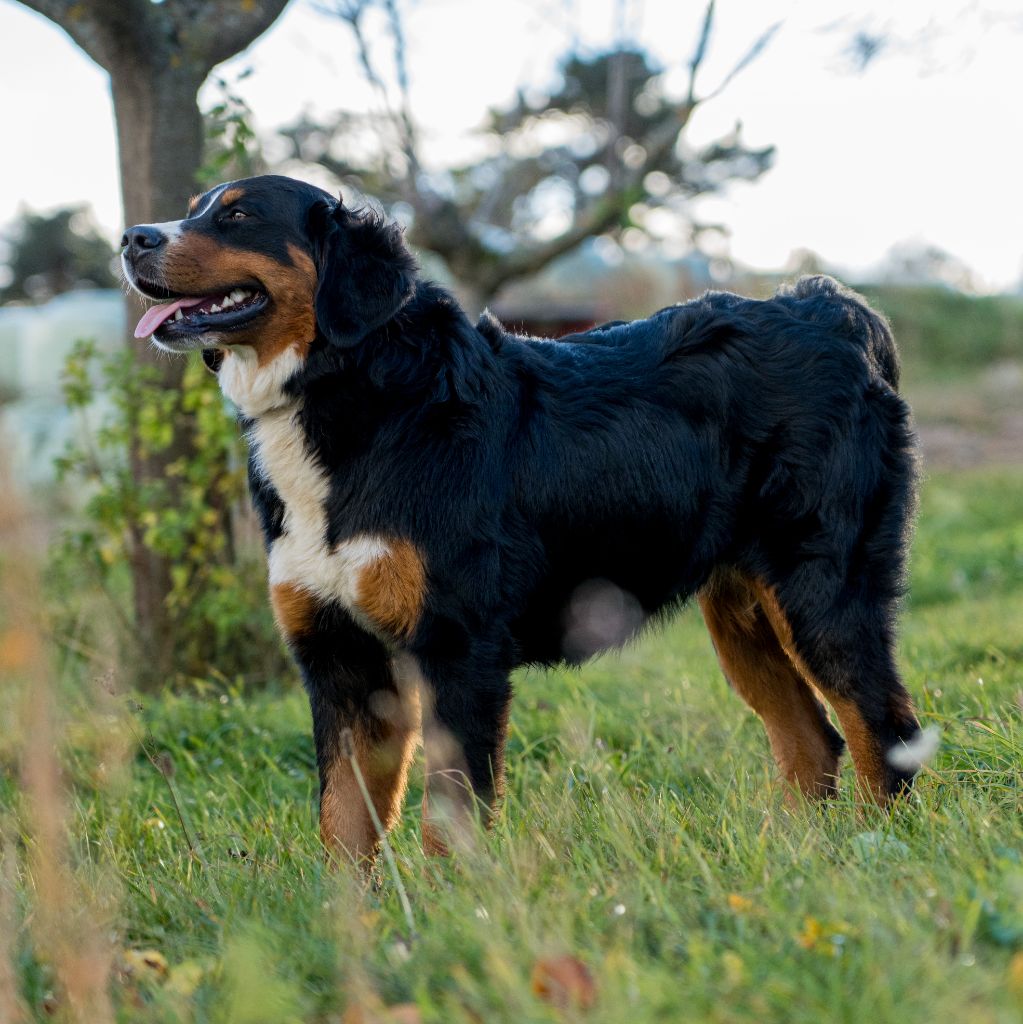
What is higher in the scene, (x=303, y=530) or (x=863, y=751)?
(x=303, y=530)

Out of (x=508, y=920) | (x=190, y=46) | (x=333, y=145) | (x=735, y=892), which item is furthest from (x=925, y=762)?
(x=333, y=145)

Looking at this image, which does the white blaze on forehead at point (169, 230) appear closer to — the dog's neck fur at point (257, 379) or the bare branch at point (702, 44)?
the dog's neck fur at point (257, 379)

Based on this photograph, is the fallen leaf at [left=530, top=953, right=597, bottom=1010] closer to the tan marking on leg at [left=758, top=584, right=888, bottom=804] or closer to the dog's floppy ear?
the tan marking on leg at [left=758, top=584, right=888, bottom=804]

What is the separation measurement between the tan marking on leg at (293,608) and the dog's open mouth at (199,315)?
0.79m

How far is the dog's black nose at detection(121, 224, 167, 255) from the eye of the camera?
3.46 meters

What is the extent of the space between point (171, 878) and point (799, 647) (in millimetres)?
2044

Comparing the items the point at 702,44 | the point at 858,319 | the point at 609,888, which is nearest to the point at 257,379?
the point at 609,888

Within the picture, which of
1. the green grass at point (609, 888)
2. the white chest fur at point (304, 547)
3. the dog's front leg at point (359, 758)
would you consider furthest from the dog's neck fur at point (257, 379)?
the green grass at point (609, 888)

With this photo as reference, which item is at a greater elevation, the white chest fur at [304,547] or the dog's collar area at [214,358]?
the dog's collar area at [214,358]

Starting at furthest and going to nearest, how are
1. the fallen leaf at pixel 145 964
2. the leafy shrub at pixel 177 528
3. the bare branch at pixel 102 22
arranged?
the leafy shrub at pixel 177 528 < the bare branch at pixel 102 22 < the fallen leaf at pixel 145 964

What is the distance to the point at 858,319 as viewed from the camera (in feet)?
13.3

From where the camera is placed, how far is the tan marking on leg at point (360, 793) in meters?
3.48

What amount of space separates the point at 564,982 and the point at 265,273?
2267 millimetres

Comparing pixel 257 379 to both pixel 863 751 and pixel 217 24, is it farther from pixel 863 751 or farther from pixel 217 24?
pixel 217 24
